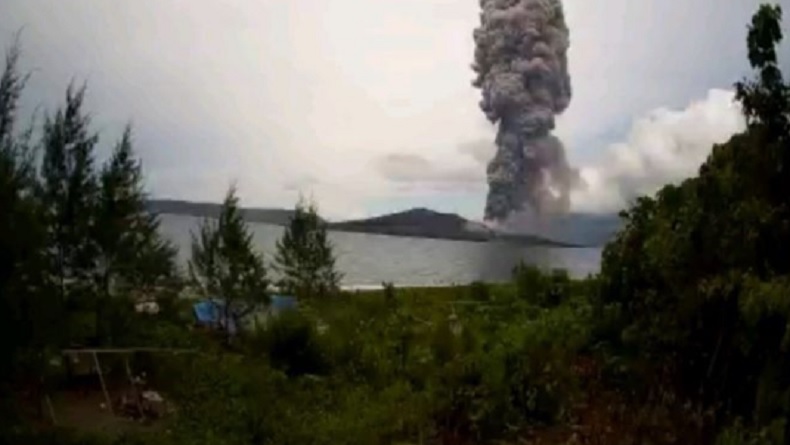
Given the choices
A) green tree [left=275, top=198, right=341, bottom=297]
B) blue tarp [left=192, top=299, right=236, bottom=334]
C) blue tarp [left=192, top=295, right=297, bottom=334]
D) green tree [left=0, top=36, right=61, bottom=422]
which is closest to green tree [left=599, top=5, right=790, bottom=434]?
green tree [left=0, top=36, right=61, bottom=422]

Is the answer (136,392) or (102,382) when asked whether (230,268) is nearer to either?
(102,382)

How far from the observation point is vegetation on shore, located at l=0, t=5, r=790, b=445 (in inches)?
263

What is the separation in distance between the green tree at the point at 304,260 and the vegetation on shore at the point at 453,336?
5.43 m

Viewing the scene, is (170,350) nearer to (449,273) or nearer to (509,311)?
(509,311)

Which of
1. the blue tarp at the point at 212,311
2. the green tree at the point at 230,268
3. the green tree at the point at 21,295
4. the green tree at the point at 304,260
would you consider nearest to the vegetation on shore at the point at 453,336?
the green tree at the point at 21,295

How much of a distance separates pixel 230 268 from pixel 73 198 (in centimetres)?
545

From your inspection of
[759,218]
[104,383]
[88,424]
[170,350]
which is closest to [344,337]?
[170,350]

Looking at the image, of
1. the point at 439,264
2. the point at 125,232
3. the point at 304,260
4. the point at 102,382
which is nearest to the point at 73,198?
the point at 125,232

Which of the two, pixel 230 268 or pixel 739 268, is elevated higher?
pixel 739 268

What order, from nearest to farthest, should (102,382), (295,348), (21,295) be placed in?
(21,295)
(102,382)
(295,348)

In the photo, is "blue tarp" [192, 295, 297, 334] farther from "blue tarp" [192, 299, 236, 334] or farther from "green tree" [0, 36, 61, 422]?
"green tree" [0, 36, 61, 422]

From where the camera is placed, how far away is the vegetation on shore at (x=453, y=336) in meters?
6.69

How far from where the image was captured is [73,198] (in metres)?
12.9

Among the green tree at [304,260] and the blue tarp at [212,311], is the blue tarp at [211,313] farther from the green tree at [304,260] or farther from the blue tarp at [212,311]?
the green tree at [304,260]
